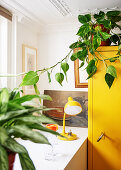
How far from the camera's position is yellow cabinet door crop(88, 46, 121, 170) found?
183cm

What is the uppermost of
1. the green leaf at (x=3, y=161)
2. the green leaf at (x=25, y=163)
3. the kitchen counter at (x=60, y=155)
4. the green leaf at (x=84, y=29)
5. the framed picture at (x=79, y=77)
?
the green leaf at (x=84, y=29)

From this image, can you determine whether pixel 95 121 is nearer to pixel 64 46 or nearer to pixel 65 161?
pixel 65 161

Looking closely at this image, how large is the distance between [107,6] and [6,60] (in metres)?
1.24

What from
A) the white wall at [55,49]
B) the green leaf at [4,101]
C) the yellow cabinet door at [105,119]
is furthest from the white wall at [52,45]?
the green leaf at [4,101]

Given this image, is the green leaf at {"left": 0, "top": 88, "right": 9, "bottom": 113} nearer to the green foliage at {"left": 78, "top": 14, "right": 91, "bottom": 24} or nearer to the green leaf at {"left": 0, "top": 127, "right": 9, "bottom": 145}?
the green leaf at {"left": 0, "top": 127, "right": 9, "bottom": 145}

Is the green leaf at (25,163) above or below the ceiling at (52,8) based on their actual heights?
below

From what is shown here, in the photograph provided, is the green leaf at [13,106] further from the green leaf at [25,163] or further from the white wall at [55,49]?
the white wall at [55,49]

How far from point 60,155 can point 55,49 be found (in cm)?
158

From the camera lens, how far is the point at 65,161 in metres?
1.39

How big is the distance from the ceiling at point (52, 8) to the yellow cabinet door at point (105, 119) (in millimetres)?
526

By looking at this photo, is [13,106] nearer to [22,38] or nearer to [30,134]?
[30,134]

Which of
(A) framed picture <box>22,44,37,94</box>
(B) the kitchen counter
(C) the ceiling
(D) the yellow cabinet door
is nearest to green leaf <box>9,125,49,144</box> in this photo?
(B) the kitchen counter

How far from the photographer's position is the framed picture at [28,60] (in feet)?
7.83

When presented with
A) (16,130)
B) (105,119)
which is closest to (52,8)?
(105,119)
